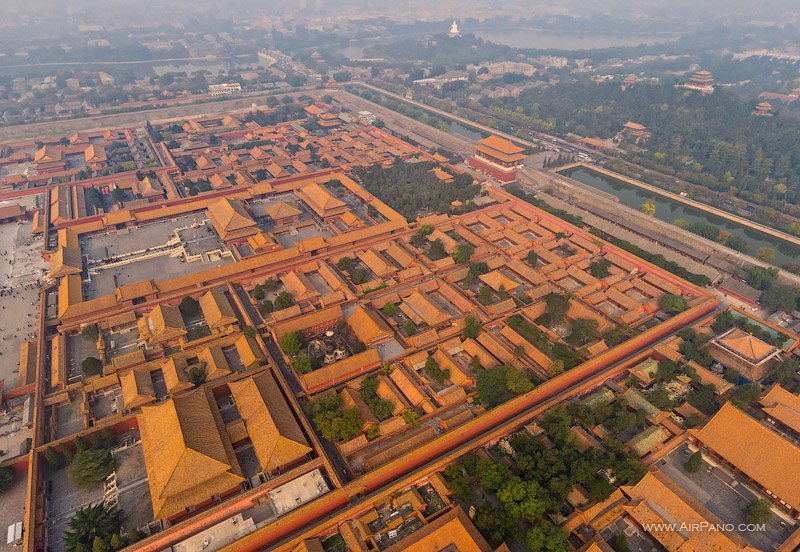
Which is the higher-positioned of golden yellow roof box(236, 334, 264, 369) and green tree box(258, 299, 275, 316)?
green tree box(258, 299, 275, 316)

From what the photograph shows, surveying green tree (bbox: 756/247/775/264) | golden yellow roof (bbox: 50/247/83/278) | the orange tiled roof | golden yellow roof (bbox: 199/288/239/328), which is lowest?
golden yellow roof (bbox: 199/288/239/328)

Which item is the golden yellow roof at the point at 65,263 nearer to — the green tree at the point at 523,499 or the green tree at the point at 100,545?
the green tree at the point at 100,545

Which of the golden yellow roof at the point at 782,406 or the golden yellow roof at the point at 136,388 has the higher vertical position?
the golden yellow roof at the point at 782,406

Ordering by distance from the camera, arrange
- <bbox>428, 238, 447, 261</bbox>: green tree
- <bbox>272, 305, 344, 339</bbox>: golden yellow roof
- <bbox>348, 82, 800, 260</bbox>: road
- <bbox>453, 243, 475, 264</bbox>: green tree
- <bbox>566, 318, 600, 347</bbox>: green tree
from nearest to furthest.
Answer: <bbox>272, 305, 344, 339</bbox>: golden yellow roof < <bbox>566, 318, 600, 347</bbox>: green tree < <bbox>453, 243, 475, 264</bbox>: green tree < <bbox>428, 238, 447, 261</bbox>: green tree < <bbox>348, 82, 800, 260</bbox>: road

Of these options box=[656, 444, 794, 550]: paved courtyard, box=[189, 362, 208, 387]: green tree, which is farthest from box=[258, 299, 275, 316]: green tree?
box=[656, 444, 794, 550]: paved courtyard

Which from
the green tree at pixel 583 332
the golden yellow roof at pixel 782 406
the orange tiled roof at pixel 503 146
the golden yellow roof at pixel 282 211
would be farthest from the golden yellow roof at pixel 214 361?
the orange tiled roof at pixel 503 146

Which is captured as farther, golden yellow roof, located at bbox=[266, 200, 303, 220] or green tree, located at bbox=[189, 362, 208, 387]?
golden yellow roof, located at bbox=[266, 200, 303, 220]

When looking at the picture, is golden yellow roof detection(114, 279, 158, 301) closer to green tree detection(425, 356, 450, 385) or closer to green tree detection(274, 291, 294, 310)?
green tree detection(274, 291, 294, 310)

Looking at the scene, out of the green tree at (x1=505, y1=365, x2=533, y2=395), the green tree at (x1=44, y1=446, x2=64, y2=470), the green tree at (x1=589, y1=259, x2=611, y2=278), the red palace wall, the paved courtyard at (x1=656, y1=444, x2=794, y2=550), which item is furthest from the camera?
the red palace wall
